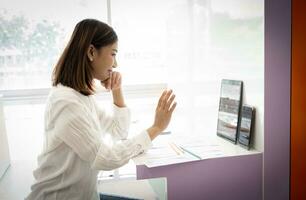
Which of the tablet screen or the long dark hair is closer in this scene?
the long dark hair

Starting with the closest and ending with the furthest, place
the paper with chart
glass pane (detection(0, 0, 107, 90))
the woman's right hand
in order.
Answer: the woman's right hand → the paper with chart → glass pane (detection(0, 0, 107, 90))

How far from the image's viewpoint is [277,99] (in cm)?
152

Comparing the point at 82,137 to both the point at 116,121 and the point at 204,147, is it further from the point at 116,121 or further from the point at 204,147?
the point at 204,147

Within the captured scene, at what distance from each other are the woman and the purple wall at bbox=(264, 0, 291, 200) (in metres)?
0.50

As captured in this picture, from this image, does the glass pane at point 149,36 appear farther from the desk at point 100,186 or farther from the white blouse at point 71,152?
the white blouse at point 71,152

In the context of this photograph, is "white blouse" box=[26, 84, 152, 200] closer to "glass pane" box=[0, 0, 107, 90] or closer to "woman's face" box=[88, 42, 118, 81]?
"woman's face" box=[88, 42, 118, 81]

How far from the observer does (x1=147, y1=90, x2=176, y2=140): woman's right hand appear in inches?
54.6

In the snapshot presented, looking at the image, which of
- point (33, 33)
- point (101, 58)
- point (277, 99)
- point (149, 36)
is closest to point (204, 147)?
point (277, 99)

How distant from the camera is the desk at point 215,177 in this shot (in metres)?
1.57

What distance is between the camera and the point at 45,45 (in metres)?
2.45

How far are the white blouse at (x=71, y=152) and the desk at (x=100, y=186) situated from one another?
12.3 inches

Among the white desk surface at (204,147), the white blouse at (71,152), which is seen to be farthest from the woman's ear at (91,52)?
the white desk surface at (204,147)

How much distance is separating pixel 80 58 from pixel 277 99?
36.1 inches

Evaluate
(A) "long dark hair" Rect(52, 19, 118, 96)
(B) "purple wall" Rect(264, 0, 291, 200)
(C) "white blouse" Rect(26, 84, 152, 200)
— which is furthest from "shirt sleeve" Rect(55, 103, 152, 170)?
(B) "purple wall" Rect(264, 0, 291, 200)
